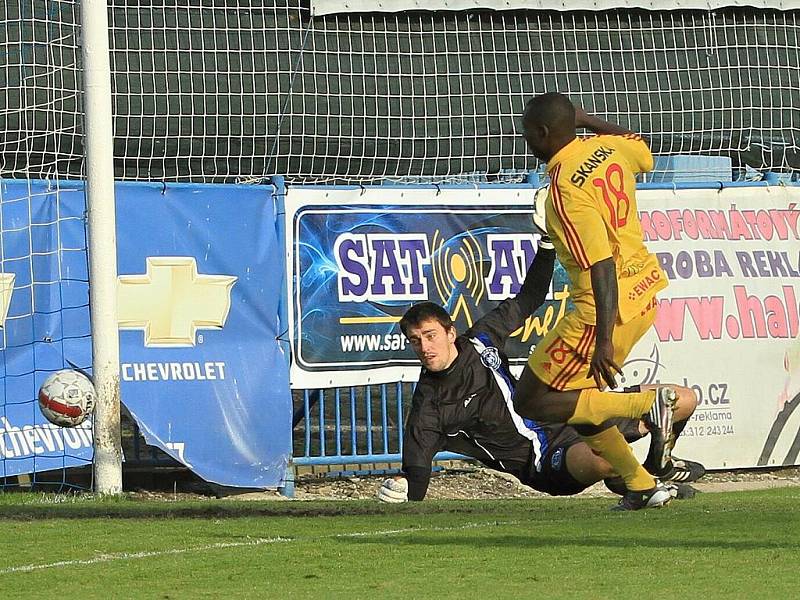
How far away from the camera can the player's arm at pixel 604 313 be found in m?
7.40

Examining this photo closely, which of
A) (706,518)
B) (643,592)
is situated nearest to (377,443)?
(706,518)

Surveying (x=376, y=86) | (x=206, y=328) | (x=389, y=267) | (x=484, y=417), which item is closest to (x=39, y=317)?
(x=206, y=328)

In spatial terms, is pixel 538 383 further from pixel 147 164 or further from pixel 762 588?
pixel 147 164

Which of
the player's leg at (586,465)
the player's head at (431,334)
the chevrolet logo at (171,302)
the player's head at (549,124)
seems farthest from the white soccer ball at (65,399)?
the player's head at (549,124)

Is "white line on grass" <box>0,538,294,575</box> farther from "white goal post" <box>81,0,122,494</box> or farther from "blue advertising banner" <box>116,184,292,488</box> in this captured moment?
"blue advertising banner" <box>116,184,292,488</box>

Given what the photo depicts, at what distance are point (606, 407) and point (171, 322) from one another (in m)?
4.85

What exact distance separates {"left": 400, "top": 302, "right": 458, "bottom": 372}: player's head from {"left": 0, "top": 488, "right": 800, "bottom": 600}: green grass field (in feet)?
2.80

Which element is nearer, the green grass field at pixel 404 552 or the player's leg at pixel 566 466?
the green grass field at pixel 404 552

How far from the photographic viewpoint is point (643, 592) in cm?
574

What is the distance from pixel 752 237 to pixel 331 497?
4357 mm

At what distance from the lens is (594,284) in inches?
292

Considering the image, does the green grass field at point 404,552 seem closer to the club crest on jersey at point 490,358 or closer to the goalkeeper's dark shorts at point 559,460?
the goalkeeper's dark shorts at point 559,460

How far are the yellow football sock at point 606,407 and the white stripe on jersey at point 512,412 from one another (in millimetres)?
1169

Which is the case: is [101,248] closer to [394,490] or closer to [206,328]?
[206,328]
